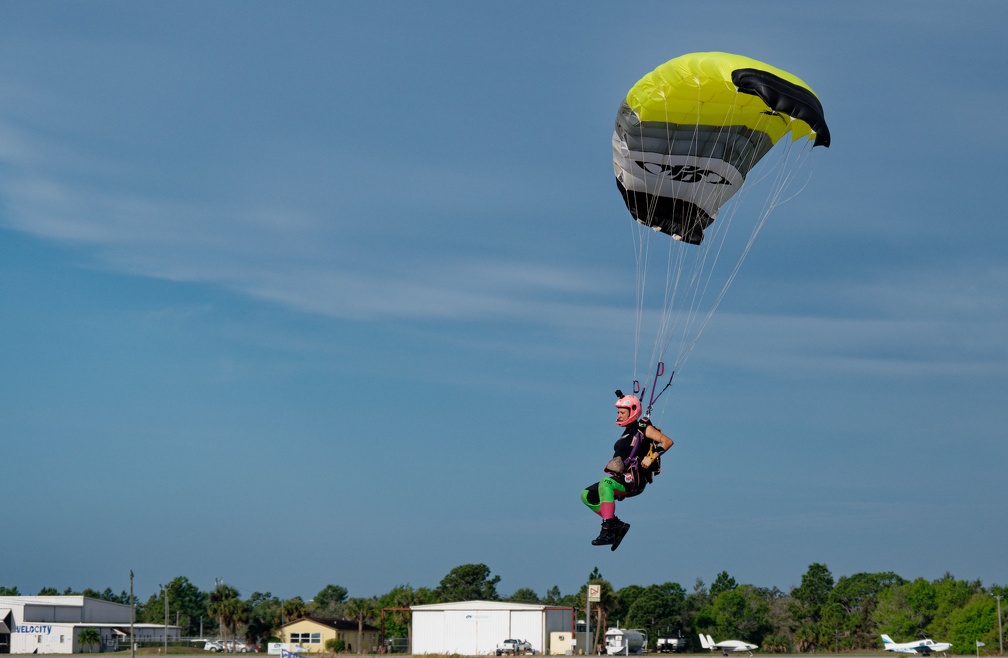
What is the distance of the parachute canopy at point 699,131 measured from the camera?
61.1ft

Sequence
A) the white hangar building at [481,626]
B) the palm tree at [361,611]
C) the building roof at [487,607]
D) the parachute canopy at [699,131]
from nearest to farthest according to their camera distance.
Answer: the parachute canopy at [699,131], the white hangar building at [481,626], the building roof at [487,607], the palm tree at [361,611]

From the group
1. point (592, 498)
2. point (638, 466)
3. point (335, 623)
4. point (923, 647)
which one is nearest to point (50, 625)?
point (335, 623)

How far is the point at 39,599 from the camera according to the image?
72.1 meters

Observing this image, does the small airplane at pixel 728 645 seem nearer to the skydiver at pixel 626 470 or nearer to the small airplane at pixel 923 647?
the small airplane at pixel 923 647

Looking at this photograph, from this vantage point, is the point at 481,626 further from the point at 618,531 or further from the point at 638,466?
the point at 638,466

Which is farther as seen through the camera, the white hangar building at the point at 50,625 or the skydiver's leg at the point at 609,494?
the white hangar building at the point at 50,625

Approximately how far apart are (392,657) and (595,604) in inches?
788

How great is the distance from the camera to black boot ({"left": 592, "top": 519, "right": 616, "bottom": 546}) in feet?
57.6

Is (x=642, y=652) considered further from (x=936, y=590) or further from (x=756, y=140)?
(x=756, y=140)

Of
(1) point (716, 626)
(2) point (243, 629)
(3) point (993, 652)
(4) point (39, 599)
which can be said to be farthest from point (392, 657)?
(1) point (716, 626)

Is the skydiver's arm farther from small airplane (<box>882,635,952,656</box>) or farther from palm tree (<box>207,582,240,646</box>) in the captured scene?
palm tree (<box>207,582,240,646</box>)

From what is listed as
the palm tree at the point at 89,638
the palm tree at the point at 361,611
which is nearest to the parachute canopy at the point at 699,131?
the palm tree at the point at 361,611

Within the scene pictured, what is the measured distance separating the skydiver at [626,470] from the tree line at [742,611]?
50.6 metres

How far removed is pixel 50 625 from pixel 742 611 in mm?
57369
